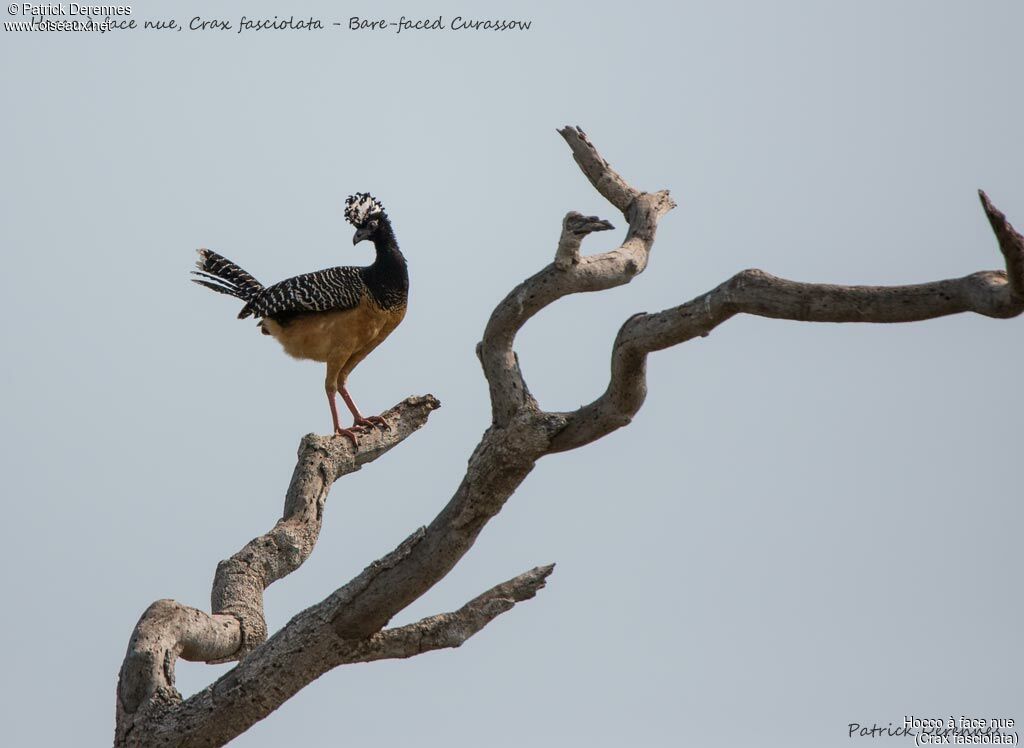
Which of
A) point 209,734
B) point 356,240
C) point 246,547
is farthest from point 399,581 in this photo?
point 356,240

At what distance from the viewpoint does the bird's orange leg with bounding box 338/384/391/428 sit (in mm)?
9680

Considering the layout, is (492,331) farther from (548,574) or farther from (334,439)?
(334,439)

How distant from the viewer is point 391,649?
6.74 metres

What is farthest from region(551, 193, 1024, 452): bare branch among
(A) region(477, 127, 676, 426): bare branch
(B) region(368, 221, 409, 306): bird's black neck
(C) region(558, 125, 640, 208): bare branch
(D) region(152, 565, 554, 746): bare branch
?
(B) region(368, 221, 409, 306): bird's black neck

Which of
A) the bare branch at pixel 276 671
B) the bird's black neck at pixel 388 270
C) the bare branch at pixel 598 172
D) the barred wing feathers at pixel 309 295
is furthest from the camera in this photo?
the bird's black neck at pixel 388 270

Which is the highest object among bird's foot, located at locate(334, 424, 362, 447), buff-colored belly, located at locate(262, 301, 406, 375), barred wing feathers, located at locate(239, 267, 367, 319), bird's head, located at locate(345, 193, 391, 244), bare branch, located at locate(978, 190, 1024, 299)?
bird's head, located at locate(345, 193, 391, 244)

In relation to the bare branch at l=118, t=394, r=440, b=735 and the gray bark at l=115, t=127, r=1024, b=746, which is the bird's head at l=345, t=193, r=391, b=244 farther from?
the gray bark at l=115, t=127, r=1024, b=746

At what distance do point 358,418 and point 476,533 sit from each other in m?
3.88

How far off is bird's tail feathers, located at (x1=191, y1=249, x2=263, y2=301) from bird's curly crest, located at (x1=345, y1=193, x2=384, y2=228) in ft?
3.04

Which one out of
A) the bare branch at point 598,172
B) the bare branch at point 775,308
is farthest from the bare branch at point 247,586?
the bare branch at point 598,172

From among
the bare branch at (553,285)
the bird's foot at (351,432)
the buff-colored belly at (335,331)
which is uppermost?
the buff-colored belly at (335,331)

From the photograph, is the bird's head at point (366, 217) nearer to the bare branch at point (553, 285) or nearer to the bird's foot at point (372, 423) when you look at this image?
the bird's foot at point (372, 423)

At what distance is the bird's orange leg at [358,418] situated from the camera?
9680 mm

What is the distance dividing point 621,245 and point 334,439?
3077mm
